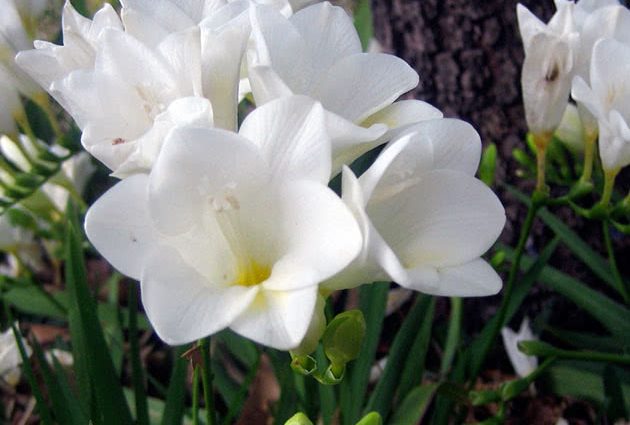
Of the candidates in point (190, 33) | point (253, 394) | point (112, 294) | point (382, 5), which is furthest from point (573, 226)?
point (190, 33)

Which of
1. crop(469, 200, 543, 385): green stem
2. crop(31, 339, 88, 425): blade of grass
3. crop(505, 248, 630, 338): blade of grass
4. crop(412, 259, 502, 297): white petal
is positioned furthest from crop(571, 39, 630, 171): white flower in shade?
crop(31, 339, 88, 425): blade of grass

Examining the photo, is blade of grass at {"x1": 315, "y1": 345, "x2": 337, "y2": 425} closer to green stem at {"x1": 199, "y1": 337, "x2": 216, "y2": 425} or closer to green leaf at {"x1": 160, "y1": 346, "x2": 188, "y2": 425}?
green leaf at {"x1": 160, "y1": 346, "x2": 188, "y2": 425}

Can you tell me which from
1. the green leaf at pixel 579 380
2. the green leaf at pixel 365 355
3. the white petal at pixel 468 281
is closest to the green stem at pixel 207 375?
the white petal at pixel 468 281

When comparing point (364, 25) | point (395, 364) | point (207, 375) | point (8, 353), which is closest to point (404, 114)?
point (207, 375)

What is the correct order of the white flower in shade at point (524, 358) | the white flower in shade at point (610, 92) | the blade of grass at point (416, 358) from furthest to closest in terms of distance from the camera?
the white flower in shade at point (524, 358)
the blade of grass at point (416, 358)
the white flower in shade at point (610, 92)

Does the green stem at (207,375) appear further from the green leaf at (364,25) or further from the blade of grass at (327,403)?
the green leaf at (364,25)

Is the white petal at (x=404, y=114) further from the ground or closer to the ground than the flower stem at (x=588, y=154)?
further from the ground

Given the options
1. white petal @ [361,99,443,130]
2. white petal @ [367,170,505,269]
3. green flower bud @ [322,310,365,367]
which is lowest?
green flower bud @ [322,310,365,367]
